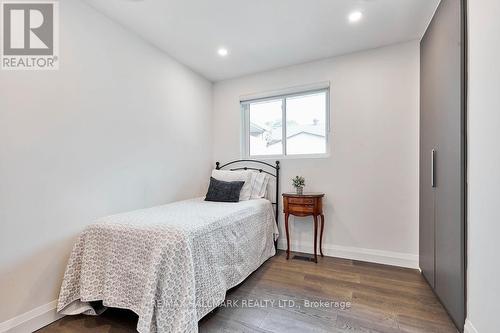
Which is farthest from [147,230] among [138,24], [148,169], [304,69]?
[304,69]

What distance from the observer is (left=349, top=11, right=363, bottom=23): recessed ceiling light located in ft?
6.91

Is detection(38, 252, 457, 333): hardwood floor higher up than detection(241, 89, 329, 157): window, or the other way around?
detection(241, 89, 329, 157): window

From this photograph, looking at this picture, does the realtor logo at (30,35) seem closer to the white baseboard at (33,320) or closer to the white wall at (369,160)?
the white baseboard at (33,320)

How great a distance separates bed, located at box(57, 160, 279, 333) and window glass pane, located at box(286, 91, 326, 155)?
1628mm

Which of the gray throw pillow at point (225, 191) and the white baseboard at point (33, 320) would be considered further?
the gray throw pillow at point (225, 191)

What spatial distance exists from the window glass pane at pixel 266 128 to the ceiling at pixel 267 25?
695mm

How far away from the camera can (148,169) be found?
2.57m

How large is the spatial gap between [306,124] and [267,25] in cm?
138

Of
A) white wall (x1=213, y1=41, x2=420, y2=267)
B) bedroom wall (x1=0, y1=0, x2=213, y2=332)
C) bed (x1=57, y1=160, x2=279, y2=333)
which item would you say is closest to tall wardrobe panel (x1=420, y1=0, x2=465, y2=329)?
white wall (x1=213, y1=41, x2=420, y2=267)

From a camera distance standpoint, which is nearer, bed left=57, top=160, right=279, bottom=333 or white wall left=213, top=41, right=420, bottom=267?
bed left=57, top=160, right=279, bottom=333

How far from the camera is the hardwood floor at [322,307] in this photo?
161cm
